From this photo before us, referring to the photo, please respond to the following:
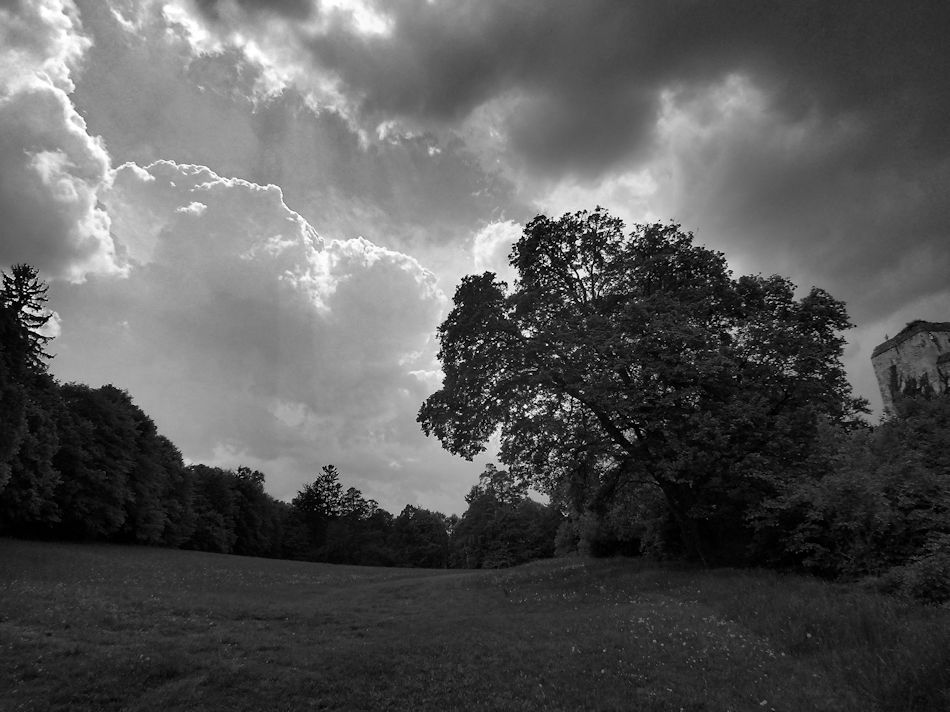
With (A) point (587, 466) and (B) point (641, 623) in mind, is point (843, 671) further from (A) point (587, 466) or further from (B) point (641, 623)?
(A) point (587, 466)

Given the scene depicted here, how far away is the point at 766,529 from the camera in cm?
2281

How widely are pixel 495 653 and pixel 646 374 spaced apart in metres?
15.4

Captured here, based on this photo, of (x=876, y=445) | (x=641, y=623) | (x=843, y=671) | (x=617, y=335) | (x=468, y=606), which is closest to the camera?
(x=843, y=671)

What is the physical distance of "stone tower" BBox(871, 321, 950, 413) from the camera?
62.6m

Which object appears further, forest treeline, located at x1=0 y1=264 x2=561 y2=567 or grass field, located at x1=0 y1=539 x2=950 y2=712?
forest treeline, located at x1=0 y1=264 x2=561 y2=567

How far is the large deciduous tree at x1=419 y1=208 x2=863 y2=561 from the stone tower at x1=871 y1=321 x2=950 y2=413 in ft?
166

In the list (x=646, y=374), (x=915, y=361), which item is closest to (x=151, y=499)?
(x=646, y=374)

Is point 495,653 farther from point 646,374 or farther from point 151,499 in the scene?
point 151,499

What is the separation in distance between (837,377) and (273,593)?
32.1 meters

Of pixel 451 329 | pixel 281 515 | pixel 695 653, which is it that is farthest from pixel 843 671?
pixel 281 515

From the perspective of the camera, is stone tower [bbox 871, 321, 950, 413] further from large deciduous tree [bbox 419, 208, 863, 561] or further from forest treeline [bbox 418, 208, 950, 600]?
large deciduous tree [bbox 419, 208, 863, 561]

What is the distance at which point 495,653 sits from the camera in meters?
12.4

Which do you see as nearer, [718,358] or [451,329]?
[718,358]

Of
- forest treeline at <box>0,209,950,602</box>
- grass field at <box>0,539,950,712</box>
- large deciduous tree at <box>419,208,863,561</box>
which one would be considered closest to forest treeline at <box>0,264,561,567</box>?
forest treeline at <box>0,209,950,602</box>
